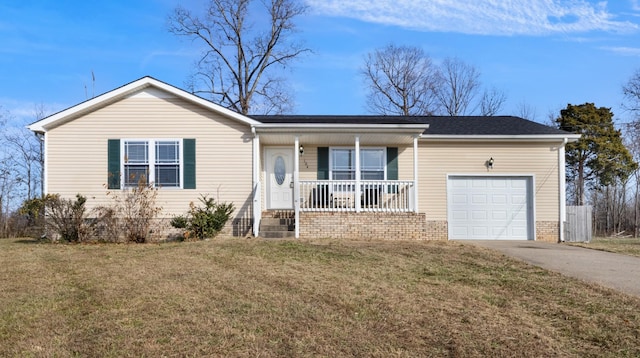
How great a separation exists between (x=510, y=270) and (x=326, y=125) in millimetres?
6197

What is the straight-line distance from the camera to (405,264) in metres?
8.27

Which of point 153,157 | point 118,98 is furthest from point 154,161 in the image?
point 118,98

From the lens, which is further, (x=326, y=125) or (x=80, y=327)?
(x=326, y=125)

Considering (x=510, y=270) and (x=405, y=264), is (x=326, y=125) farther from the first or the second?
(x=510, y=270)

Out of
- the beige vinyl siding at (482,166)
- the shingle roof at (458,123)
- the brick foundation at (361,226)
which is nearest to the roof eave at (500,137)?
the shingle roof at (458,123)

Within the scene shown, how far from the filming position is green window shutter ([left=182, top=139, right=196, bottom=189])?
1282 cm

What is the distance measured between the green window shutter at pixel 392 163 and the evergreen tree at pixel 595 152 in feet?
58.7

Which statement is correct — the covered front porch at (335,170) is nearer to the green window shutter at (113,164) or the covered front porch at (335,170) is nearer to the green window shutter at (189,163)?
the green window shutter at (189,163)

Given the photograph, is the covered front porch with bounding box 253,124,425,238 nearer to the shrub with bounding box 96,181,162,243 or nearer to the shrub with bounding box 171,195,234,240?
the shrub with bounding box 171,195,234,240

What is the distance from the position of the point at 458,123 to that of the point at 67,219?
11242mm

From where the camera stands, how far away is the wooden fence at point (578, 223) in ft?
46.1

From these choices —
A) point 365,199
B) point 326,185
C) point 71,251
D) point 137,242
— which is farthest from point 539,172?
point 71,251

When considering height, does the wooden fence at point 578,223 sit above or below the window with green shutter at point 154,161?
below

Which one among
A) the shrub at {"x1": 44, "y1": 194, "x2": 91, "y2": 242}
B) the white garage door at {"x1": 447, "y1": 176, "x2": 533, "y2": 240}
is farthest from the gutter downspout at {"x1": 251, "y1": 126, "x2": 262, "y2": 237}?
the white garage door at {"x1": 447, "y1": 176, "x2": 533, "y2": 240}
